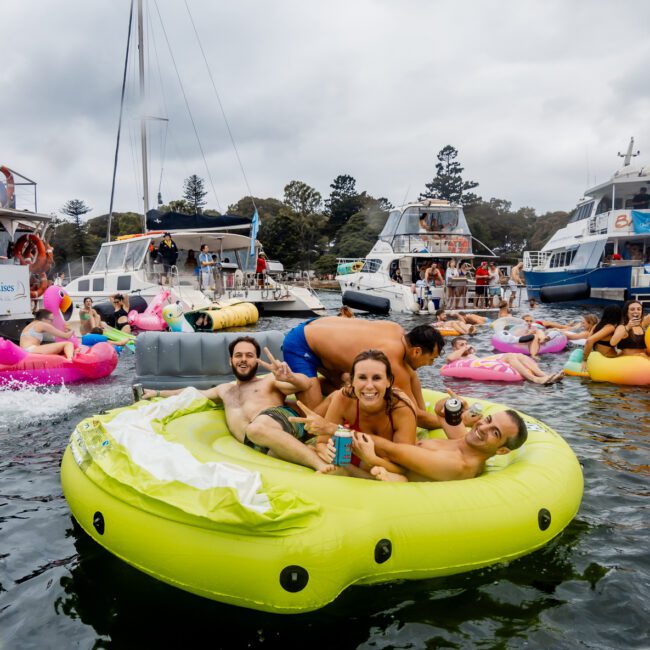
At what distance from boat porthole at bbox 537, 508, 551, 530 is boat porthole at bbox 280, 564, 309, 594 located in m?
1.54

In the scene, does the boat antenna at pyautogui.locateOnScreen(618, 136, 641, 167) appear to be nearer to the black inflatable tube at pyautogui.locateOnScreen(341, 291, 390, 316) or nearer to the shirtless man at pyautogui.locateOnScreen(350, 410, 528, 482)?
the black inflatable tube at pyautogui.locateOnScreen(341, 291, 390, 316)

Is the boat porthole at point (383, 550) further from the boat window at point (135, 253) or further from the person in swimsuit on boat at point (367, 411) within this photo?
the boat window at point (135, 253)

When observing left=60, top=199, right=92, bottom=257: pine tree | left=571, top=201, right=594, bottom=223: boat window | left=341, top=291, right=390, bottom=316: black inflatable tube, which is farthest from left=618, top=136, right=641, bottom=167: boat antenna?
left=60, top=199, right=92, bottom=257: pine tree

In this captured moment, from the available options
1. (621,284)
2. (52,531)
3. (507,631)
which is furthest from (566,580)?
(621,284)

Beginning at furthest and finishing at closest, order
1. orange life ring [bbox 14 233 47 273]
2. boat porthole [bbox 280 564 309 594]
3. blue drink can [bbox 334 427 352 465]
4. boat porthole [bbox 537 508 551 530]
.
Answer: orange life ring [bbox 14 233 47 273], boat porthole [bbox 537 508 551 530], blue drink can [bbox 334 427 352 465], boat porthole [bbox 280 564 309 594]

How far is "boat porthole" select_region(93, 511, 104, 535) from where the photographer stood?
3.42 metres

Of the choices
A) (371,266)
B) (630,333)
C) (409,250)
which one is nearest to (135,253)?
(371,266)

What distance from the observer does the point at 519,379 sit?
9258 mm

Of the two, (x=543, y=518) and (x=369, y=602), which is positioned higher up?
(x=543, y=518)

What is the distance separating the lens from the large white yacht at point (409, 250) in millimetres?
22281

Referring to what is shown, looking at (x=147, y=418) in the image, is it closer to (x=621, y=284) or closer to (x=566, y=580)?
(x=566, y=580)

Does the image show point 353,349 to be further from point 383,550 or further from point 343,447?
point 383,550

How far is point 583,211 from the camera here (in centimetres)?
2533

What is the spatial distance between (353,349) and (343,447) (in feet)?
4.36
